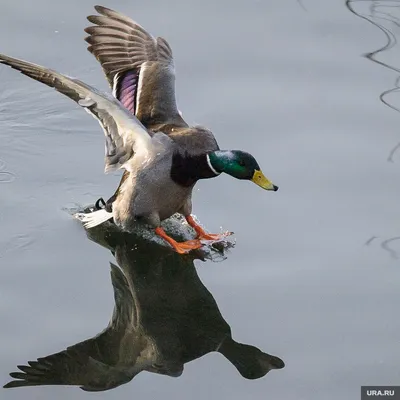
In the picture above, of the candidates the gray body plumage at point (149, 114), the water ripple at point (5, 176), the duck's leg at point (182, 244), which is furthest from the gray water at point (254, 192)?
the gray body plumage at point (149, 114)

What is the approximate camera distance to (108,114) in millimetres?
6078

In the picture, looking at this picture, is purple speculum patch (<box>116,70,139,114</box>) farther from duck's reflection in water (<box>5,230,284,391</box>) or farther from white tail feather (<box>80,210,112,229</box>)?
duck's reflection in water (<box>5,230,284,391</box>)

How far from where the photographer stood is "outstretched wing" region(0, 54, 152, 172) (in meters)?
5.81

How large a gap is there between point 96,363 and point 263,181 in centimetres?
140

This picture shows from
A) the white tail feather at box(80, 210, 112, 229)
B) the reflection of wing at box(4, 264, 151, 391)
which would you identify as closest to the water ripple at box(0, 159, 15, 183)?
the white tail feather at box(80, 210, 112, 229)

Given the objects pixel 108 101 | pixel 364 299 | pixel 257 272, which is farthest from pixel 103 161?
pixel 364 299

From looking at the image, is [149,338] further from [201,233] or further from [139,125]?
[139,125]

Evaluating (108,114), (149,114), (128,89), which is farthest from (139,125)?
(128,89)

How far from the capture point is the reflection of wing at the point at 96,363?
16.2 feet

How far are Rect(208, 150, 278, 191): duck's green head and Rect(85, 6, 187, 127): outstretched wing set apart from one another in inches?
23.7

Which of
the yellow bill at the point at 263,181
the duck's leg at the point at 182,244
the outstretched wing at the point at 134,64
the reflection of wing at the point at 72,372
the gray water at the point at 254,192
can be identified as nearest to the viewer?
the reflection of wing at the point at 72,372

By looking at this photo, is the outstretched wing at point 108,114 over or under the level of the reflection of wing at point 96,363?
→ over

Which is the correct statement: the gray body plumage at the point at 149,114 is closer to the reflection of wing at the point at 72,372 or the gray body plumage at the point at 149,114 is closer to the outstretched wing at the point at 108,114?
the outstretched wing at the point at 108,114

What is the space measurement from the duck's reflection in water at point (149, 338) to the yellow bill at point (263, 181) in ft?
1.77
